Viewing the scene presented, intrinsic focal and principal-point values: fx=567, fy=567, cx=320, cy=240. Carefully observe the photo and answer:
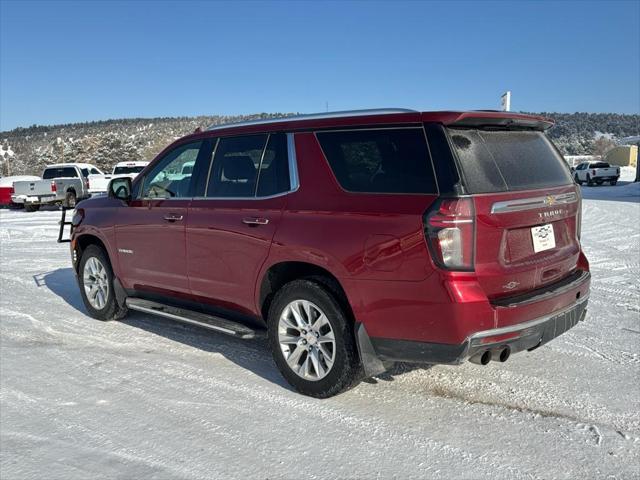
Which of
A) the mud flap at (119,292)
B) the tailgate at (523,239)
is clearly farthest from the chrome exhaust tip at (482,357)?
the mud flap at (119,292)

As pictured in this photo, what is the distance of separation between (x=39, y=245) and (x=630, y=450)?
1182 cm

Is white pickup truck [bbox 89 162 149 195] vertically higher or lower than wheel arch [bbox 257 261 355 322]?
higher

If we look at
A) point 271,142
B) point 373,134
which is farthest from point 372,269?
point 271,142

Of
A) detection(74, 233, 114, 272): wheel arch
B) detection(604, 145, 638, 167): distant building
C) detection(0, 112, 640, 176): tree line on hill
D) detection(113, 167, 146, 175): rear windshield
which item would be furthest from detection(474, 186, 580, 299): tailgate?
detection(604, 145, 638, 167): distant building

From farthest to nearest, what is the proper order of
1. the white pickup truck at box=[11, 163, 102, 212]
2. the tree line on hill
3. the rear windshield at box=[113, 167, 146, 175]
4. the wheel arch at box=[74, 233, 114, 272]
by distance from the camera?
the tree line on hill < the rear windshield at box=[113, 167, 146, 175] < the white pickup truck at box=[11, 163, 102, 212] < the wheel arch at box=[74, 233, 114, 272]

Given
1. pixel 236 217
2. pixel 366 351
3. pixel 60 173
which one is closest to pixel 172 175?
pixel 236 217

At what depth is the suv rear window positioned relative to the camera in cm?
337

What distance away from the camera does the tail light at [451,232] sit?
3.15 metres

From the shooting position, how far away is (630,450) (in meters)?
3.08

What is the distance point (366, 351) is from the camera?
3.55 meters

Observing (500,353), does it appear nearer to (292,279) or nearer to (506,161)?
(506,161)

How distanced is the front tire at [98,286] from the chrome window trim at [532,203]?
4.04m

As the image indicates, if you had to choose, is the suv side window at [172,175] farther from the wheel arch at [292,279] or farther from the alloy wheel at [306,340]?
the alloy wheel at [306,340]

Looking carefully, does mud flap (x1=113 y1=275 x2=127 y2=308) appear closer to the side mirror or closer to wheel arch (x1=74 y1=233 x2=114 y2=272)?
wheel arch (x1=74 y1=233 x2=114 y2=272)
